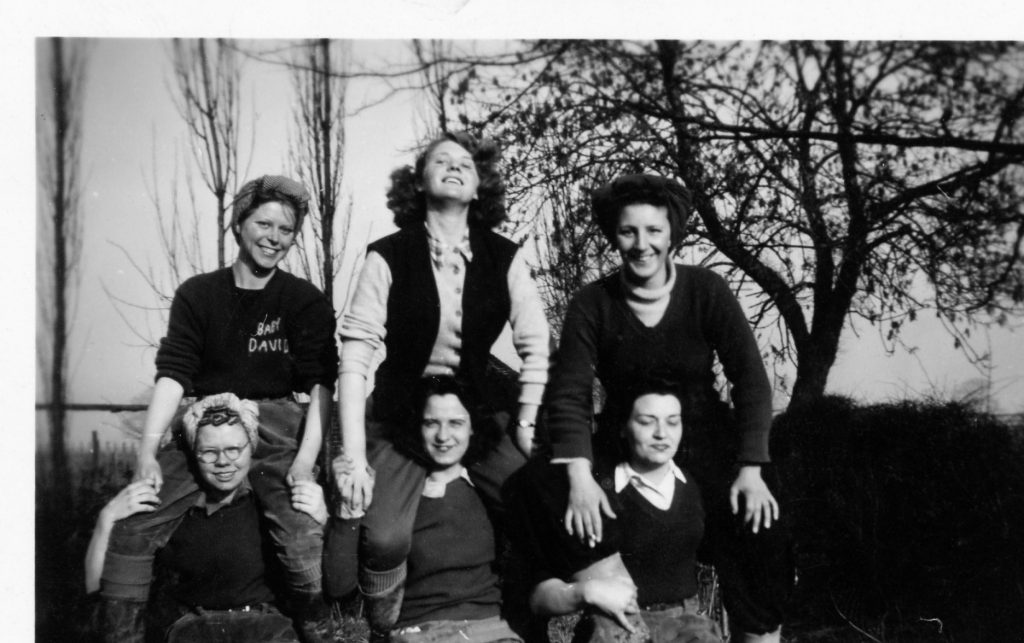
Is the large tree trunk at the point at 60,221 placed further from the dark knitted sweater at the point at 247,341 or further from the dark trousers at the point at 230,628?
the dark trousers at the point at 230,628

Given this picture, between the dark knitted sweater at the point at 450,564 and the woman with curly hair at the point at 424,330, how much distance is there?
0.23ft

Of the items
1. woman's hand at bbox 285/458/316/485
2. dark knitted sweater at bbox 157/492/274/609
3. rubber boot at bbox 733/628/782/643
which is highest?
woman's hand at bbox 285/458/316/485

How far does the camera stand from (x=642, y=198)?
148 inches

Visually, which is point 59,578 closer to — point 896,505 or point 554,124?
point 554,124

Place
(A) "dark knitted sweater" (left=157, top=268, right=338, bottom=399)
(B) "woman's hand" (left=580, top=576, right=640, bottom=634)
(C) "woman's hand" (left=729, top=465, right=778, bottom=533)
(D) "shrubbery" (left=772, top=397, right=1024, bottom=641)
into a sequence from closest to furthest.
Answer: (B) "woman's hand" (left=580, top=576, right=640, bottom=634)
(C) "woman's hand" (left=729, top=465, right=778, bottom=533)
(A) "dark knitted sweater" (left=157, top=268, right=338, bottom=399)
(D) "shrubbery" (left=772, top=397, right=1024, bottom=641)

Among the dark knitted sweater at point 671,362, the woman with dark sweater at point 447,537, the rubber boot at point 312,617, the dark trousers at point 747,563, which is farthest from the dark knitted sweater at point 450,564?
the dark trousers at point 747,563

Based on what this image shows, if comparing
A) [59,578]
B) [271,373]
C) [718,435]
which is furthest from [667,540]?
[59,578]

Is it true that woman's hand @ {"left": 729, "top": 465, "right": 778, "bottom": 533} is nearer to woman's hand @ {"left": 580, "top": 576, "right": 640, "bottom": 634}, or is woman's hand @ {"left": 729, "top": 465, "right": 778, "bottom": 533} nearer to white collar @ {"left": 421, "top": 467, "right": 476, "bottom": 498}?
woman's hand @ {"left": 580, "top": 576, "right": 640, "bottom": 634}

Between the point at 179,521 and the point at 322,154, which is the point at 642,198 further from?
the point at 179,521

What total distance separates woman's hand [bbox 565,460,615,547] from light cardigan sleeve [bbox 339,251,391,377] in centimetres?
92

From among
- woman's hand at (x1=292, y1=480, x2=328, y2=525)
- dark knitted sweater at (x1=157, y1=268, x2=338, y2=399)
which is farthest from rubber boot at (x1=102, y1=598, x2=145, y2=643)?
dark knitted sweater at (x1=157, y1=268, x2=338, y2=399)

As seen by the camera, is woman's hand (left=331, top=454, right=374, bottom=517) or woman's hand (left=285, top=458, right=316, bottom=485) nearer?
woman's hand (left=331, top=454, right=374, bottom=517)

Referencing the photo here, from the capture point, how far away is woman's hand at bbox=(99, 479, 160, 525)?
11.7 feet

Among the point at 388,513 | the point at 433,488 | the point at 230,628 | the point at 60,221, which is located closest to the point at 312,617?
the point at 230,628
